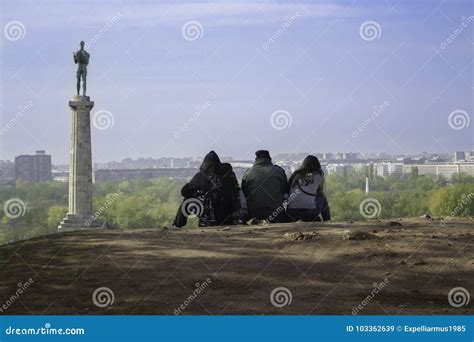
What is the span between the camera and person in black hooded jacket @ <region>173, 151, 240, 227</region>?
1598 centimetres

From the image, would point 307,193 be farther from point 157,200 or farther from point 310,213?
point 157,200

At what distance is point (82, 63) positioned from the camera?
1094 inches

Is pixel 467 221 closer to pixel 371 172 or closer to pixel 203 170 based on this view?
pixel 203 170

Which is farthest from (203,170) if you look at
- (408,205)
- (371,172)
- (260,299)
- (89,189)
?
(371,172)

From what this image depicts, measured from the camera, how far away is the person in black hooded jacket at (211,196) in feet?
52.4

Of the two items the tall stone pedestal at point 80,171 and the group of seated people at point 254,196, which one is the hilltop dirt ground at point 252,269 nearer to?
the group of seated people at point 254,196

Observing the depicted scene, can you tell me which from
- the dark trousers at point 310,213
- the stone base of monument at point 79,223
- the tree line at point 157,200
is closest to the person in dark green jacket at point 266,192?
the dark trousers at point 310,213

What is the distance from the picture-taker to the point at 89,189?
2883cm

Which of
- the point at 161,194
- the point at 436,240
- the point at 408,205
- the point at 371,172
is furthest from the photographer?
the point at 371,172

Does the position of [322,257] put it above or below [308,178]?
below

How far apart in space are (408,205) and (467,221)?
44162 millimetres

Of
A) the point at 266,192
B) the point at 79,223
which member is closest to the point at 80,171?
the point at 79,223

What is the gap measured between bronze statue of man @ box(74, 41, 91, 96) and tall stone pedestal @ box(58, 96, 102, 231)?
41 centimetres

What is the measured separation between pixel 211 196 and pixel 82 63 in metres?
13.1
